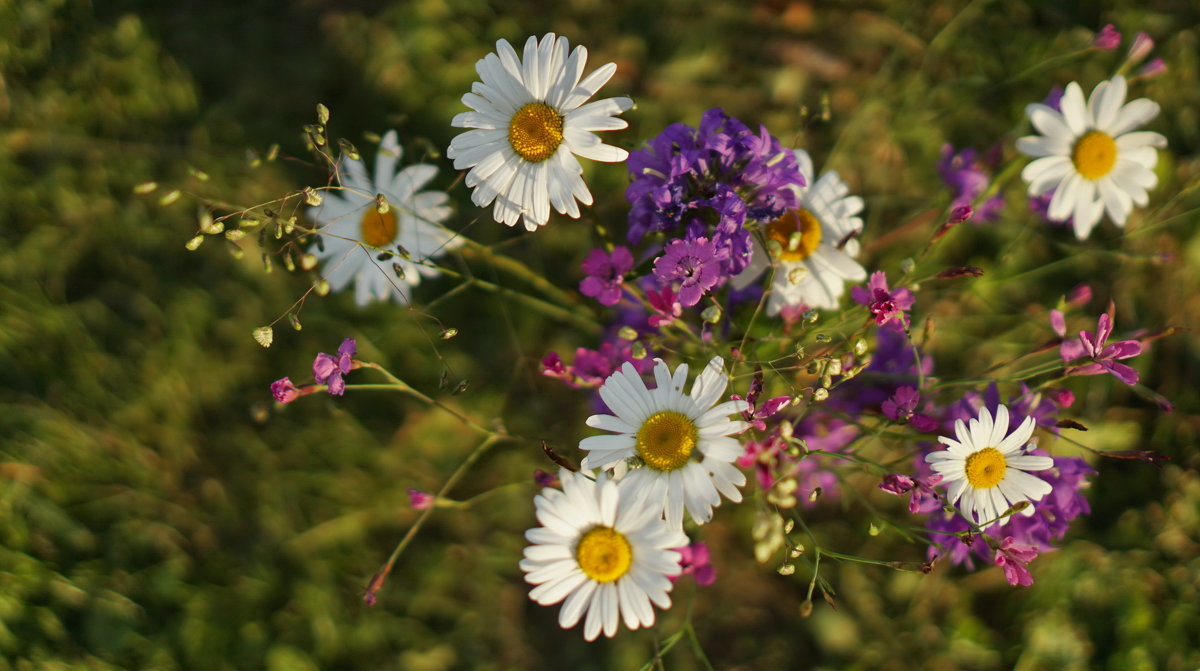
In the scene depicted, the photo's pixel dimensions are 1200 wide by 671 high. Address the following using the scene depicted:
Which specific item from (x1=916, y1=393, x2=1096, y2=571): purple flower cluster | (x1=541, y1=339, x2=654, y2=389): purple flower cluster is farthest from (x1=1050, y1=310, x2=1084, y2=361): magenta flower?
(x1=541, y1=339, x2=654, y2=389): purple flower cluster

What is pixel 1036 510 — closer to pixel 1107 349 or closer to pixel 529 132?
Answer: pixel 1107 349

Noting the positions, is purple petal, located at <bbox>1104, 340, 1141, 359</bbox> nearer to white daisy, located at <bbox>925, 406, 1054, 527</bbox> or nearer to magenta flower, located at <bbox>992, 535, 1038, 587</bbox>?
white daisy, located at <bbox>925, 406, 1054, 527</bbox>

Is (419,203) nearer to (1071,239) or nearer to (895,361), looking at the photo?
(895,361)

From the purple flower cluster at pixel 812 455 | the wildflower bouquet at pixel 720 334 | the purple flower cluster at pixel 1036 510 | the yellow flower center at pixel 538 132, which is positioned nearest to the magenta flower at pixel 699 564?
the wildflower bouquet at pixel 720 334

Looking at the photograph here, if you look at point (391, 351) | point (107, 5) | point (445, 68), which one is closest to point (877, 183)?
point (445, 68)

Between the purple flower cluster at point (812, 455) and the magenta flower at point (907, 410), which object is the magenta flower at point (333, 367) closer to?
the purple flower cluster at point (812, 455)

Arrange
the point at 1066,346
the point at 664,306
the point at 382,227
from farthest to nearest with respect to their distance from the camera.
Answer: the point at 382,227 → the point at 1066,346 → the point at 664,306

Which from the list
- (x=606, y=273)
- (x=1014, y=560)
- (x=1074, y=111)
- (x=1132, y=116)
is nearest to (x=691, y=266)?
(x=606, y=273)
